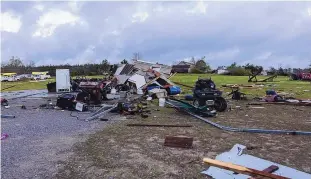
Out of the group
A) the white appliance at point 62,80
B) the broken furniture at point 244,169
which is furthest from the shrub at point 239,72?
the broken furniture at point 244,169

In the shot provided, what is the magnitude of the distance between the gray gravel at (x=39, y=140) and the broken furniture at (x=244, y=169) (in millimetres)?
3104

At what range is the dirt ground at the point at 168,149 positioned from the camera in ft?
20.6

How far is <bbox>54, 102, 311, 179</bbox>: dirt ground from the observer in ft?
20.6

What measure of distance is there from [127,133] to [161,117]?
11.2 feet

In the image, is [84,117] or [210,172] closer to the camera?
[210,172]

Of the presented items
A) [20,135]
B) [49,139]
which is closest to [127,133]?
[49,139]

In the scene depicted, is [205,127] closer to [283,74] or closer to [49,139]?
[49,139]

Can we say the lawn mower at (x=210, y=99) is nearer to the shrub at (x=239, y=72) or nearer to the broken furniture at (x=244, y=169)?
the broken furniture at (x=244, y=169)

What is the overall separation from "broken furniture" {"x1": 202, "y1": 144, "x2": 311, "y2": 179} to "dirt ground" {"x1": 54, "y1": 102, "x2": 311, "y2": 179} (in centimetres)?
31

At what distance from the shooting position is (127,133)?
32.4ft

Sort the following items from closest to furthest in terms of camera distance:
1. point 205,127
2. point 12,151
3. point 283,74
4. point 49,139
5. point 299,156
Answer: point 299,156, point 12,151, point 49,139, point 205,127, point 283,74

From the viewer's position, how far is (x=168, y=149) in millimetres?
7820

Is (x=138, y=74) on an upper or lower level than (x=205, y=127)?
upper

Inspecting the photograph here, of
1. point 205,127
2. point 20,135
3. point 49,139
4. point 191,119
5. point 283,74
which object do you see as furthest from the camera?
point 283,74
